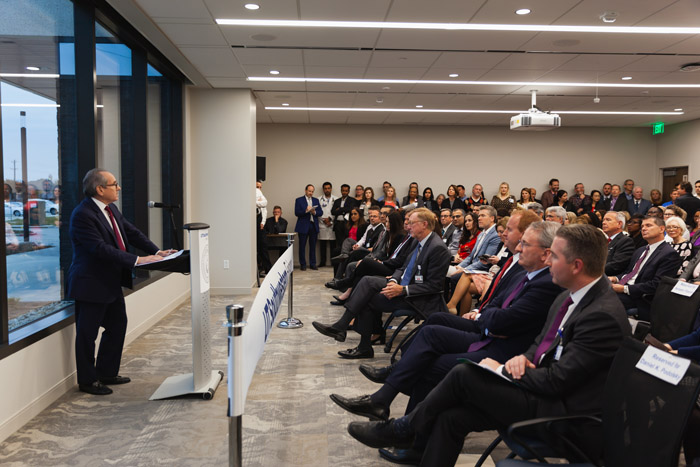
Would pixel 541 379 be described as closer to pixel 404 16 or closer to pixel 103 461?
pixel 103 461

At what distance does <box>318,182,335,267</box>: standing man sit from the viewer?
38.9 feet

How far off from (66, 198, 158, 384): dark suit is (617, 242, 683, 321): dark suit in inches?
158

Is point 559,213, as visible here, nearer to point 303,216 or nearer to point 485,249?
point 485,249

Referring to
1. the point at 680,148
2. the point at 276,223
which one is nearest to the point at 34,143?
the point at 276,223

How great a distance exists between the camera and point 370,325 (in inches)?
185

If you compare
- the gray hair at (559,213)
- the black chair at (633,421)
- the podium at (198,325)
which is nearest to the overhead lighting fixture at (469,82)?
the gray hair at (559,213)

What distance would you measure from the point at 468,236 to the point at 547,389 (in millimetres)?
4786

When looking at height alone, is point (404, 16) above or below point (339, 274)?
above

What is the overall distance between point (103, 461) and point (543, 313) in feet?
8.01

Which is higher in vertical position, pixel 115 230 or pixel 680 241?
pixel 115 230

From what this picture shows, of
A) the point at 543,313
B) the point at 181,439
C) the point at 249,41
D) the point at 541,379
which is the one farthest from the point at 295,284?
the point at 541,379

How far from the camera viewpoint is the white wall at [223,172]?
8008mm

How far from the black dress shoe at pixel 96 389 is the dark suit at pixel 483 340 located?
2212 millimetres

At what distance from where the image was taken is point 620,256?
5508mm
